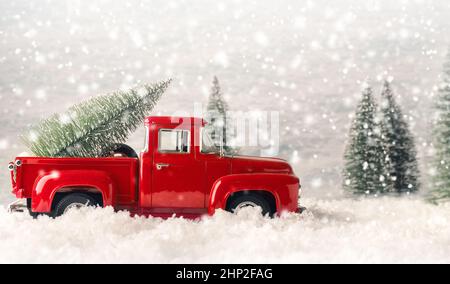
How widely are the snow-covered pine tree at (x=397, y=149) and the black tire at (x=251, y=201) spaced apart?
8043 mm

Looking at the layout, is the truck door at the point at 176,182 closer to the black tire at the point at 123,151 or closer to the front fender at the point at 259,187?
the front fender at the point at 259,187

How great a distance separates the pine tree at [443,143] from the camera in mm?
14984

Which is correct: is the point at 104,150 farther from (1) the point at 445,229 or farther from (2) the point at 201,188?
(1) the point at 445,229

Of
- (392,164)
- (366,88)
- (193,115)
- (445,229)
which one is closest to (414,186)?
(392,164)

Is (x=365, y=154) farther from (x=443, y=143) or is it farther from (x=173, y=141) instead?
(x=173, y=141)

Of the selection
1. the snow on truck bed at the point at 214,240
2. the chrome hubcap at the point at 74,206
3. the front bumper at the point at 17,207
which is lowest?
the snow on truck bed at the point at 214,240

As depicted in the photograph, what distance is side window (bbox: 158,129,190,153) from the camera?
29.4ft

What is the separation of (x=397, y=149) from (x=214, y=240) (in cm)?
999

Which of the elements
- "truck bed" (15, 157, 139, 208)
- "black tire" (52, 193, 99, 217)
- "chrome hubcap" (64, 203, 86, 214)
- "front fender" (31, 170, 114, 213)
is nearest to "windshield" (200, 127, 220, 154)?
"truck bed" (15, 157, 139, 208)

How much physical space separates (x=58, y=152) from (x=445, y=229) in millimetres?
6061

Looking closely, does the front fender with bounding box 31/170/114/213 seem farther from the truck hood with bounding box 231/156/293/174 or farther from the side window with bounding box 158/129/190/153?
the truck hood with bounding box 231/156/293/174

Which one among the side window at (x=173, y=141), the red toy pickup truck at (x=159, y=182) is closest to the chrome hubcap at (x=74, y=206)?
the red toy pickup truck at (x=159, y=182)

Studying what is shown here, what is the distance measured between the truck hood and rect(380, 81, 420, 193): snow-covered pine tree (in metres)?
7.41

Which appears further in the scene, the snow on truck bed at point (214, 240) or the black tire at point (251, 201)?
the black tire at point (251, 201)
